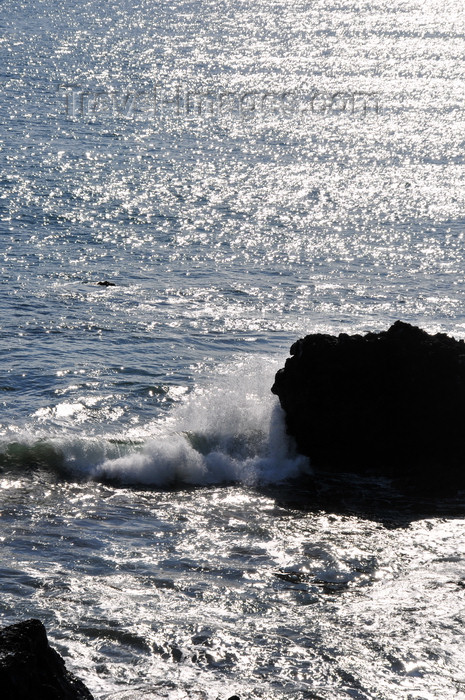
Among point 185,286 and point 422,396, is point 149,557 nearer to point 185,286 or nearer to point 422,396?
point 422,396

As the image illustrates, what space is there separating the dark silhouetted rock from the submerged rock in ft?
29.5

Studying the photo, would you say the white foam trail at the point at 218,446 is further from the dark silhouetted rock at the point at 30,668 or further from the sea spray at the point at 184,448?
the dark silhouetted rock at the point at 30,668

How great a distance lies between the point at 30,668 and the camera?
7277 millimetres

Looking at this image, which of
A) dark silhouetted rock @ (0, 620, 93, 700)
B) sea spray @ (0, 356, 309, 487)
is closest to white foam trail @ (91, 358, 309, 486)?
sea spray @ (0, 356, 309, 487)

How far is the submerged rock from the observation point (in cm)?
1591

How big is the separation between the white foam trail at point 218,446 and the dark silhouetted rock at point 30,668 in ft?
26.1

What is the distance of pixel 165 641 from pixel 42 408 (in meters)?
9.19

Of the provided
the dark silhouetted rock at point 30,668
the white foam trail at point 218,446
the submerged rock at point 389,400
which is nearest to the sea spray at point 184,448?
the white foam trail at point 218,446

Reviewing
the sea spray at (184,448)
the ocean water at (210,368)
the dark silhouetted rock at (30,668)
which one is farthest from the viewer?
the sea spray at (184,448)

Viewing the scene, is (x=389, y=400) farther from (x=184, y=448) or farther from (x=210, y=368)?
(x=210, y=368)

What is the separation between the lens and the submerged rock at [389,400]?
1591 centimetres

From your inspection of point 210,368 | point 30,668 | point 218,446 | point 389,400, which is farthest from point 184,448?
point 30,668

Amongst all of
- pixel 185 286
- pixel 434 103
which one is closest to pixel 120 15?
Result: pixel 434 103

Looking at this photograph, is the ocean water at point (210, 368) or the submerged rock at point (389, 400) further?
the submerged rock at point (389, 400)
